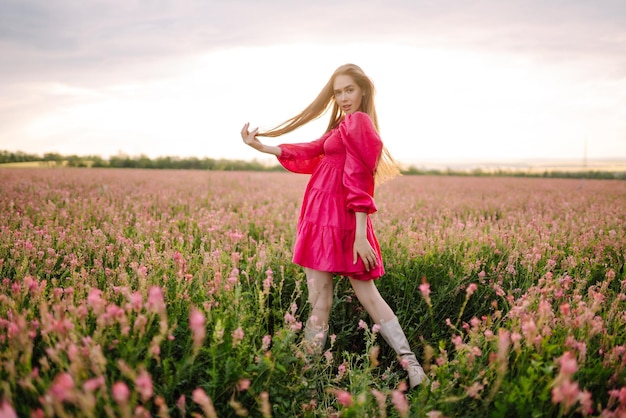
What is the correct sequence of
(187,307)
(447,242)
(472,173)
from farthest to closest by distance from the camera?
(472,173), (447,242), (187,307)

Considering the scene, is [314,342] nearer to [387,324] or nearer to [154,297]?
[387,324]

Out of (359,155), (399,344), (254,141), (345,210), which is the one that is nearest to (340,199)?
(345,210)

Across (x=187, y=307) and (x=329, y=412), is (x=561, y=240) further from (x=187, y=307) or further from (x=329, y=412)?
(x=187, y=307)

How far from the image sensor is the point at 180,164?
24125mm

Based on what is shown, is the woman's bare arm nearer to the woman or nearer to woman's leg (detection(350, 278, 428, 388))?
the woman

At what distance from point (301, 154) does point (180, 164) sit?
22189 millimetres

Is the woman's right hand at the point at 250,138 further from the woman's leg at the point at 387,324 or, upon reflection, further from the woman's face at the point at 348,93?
the woman's leg at the point at 387,324

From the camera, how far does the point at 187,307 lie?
2.62 meters

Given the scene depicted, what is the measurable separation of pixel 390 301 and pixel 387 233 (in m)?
1.12

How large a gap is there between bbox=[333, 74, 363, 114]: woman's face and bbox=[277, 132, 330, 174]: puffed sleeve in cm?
27

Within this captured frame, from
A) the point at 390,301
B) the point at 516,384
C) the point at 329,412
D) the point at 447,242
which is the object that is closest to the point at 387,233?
the point at 447,242

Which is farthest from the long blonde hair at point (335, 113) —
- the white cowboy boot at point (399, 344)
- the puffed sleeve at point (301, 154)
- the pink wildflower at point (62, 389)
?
the pink wildflower at point (62, 389)

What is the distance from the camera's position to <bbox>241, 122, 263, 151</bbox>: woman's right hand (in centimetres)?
307

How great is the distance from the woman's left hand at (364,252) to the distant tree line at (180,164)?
15681 millimetres
